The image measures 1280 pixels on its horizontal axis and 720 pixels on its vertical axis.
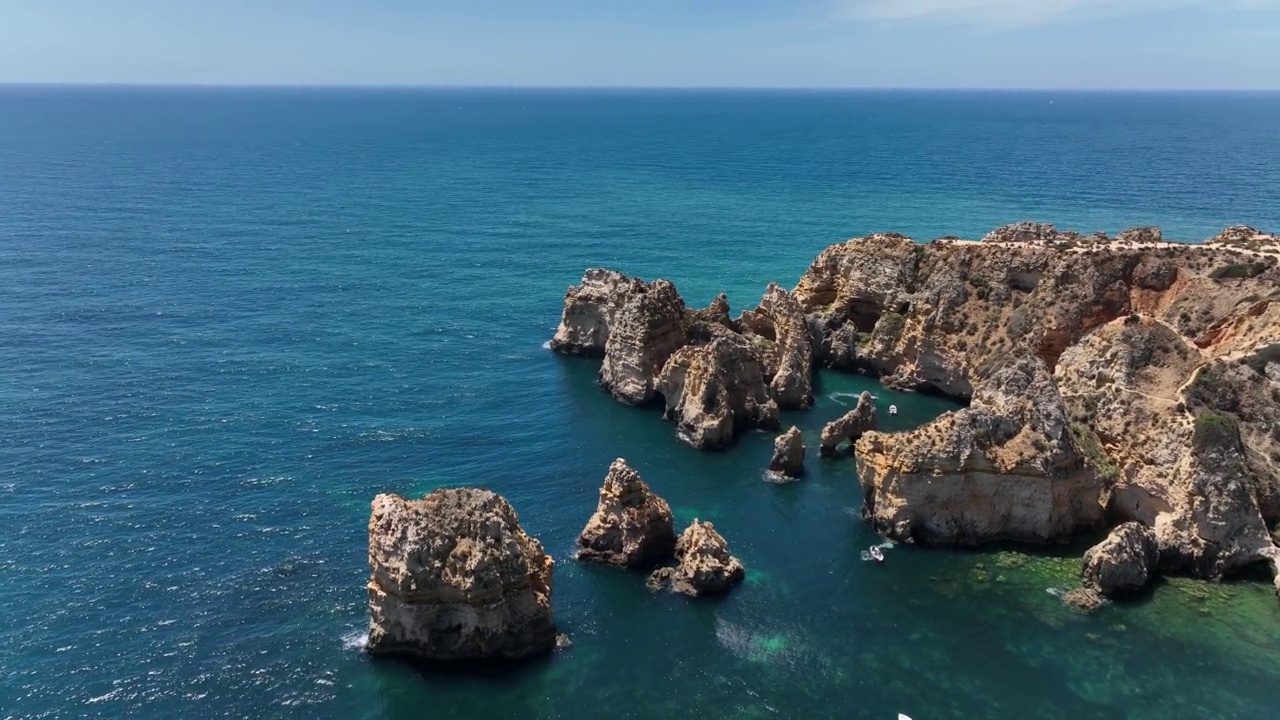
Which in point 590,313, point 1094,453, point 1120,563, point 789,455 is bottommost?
point 789,455

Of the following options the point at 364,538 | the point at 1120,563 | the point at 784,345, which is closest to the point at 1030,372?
the point at 1120,563

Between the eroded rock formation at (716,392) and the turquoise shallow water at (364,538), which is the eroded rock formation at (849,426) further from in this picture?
the eroded rock formation at (716,392)

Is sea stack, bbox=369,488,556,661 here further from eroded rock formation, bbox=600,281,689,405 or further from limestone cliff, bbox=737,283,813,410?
limestone cliff, bbox=737,283,813,410

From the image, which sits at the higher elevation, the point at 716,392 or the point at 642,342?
the point at 642,342

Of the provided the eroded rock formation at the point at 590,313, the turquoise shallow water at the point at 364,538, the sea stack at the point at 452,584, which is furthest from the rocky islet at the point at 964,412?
the turquoise shallow water at the point at 364,538

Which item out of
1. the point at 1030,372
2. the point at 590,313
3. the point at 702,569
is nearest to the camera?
the point at 702,569

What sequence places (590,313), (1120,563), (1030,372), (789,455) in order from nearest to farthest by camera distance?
(1120,563) → (1030,372) → (789,455) → (590,313)

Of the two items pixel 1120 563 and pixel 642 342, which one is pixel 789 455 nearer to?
pixel 642 342

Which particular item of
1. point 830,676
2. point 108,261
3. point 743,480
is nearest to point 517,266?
point 108,261
